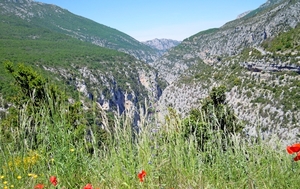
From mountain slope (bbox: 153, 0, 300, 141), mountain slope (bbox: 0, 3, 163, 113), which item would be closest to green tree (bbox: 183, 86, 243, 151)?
mountain slope (bbox: 153, 0, 300, 141)

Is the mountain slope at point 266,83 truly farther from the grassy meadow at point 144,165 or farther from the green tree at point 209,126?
the grassy meadow at point 144,165

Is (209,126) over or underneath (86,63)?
over

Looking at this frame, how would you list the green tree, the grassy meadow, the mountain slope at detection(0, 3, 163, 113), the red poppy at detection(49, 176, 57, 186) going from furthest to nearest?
the mountain slope at detection(0, 3, 163, 113), the green tree, the grassy meadow, the red poppy at detection(49, 176, 57, 186)

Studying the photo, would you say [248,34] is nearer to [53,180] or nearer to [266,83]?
[266,83]

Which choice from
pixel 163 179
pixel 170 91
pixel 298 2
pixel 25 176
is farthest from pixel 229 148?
pixel 298 2

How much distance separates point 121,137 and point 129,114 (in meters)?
0.33

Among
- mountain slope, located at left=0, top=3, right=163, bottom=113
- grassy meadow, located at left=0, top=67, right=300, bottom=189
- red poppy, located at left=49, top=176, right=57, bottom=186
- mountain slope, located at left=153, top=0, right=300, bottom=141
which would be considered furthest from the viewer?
mountain slope, located at left=0, top=3, right=163, bottom=113

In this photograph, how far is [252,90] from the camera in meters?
59.2

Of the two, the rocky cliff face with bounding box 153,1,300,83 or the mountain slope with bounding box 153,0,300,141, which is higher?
the rocky cliff face with bounding box 153,1,300,83

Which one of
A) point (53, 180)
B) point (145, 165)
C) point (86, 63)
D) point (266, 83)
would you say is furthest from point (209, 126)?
point (86, 63)

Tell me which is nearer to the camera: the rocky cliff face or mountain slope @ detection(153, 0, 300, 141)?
mountain slope @ detection(153, 0, 300, 141)

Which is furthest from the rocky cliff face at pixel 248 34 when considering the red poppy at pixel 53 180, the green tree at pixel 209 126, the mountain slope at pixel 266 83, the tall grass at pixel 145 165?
the red poppy at pixel 53 180

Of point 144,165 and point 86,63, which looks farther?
point 86,63

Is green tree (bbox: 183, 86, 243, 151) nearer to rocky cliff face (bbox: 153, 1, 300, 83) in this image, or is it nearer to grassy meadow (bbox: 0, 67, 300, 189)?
grassy meadow (bbox: 0, 67, 300, 189)
